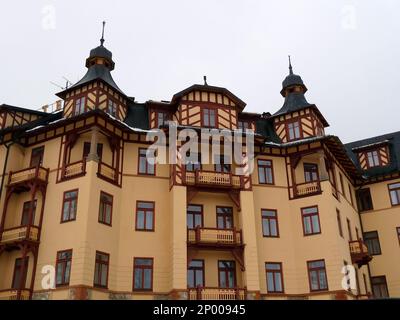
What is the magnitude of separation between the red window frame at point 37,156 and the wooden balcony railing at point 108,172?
444cm

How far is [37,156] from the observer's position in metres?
27.9

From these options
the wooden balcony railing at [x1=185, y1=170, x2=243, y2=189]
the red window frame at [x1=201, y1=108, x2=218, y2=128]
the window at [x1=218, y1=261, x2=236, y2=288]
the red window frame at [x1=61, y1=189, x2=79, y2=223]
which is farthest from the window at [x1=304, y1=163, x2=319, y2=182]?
the red window frame at [x1=61, y1=189, x2=79, y2=223]

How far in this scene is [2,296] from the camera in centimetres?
2389

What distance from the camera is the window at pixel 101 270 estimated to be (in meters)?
23.6

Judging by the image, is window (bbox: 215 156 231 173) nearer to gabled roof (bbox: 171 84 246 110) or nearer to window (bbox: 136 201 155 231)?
gabled roof (bbox: 171 84 246 110)

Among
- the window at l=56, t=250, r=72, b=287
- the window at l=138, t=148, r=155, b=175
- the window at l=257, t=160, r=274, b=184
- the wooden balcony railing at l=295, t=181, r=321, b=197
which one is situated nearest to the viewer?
the window at l=56, t=250, r=72, b=287

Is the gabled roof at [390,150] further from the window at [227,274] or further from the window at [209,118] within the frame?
the window at [227,274]

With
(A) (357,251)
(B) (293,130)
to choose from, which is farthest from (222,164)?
Result: (A) (357,251)

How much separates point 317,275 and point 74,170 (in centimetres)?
1609

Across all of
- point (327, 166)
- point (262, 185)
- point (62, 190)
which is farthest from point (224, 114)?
point (62, 190)

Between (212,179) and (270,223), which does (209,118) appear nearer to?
(212,179)

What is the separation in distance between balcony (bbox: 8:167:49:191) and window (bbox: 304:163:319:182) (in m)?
17.3

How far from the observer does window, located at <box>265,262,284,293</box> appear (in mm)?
27016
